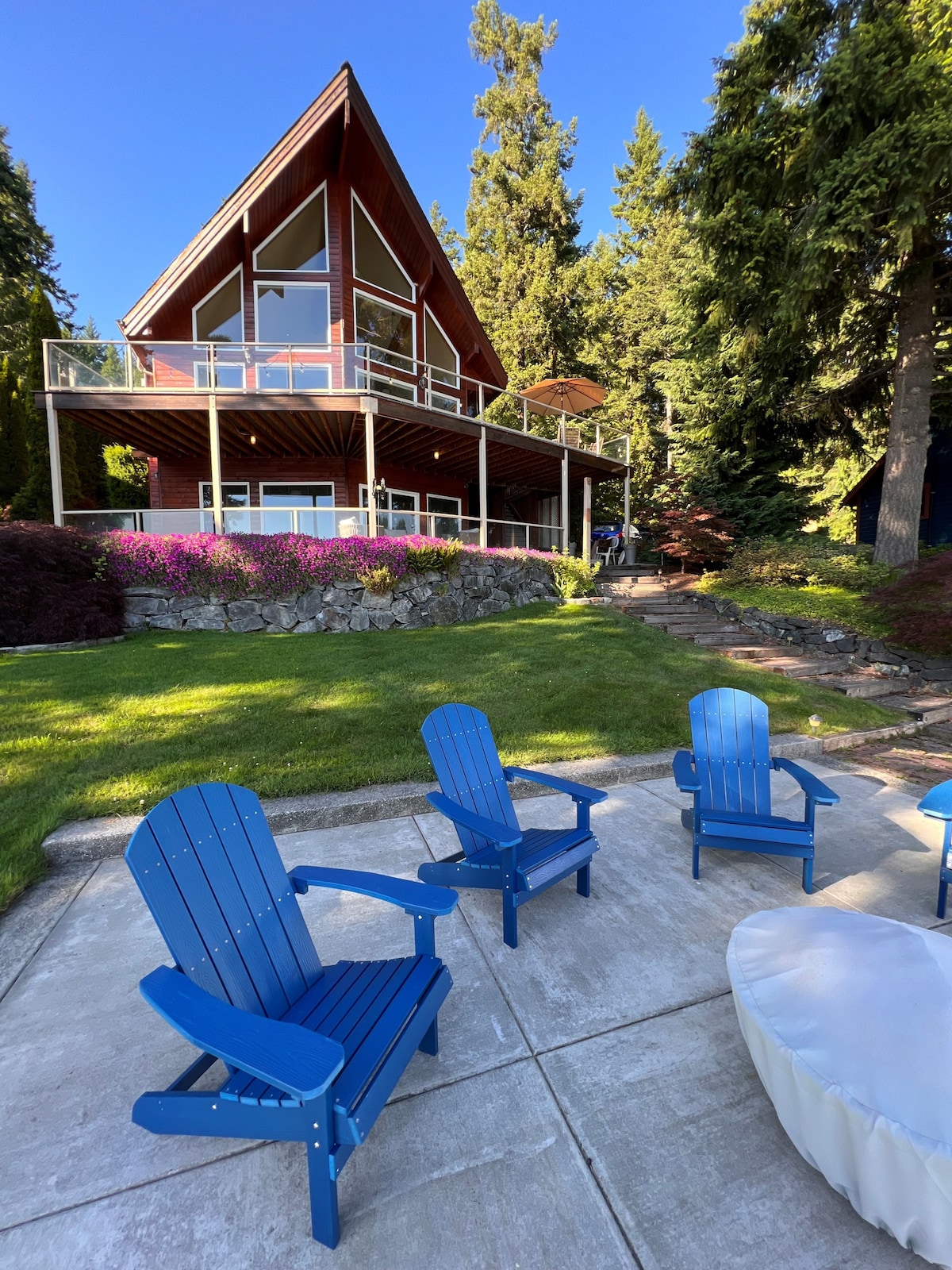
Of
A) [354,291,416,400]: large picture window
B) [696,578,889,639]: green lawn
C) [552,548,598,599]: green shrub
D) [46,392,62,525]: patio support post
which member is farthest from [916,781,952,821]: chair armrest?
[46,392,62,525]: patio support post

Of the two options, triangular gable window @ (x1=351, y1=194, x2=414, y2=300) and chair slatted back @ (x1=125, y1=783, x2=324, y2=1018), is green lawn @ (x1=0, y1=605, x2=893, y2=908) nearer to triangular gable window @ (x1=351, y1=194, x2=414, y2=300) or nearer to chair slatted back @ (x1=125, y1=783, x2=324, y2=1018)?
chair slatted back @ (x1=125, y1=783, x2=324, y2=1018)

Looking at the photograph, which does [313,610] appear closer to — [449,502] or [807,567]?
[449,502]

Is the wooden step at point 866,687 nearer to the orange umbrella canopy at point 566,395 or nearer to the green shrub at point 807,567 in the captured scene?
the green shrub at point 807,567

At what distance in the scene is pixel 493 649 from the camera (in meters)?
8.20

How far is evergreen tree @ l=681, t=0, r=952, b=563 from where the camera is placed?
330 inches

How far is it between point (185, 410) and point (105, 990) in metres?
11.5

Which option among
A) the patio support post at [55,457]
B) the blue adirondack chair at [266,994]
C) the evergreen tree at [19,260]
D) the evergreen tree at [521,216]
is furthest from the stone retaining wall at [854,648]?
the evergreen tree at [19,260]

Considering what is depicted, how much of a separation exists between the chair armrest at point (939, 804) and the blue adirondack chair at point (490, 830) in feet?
5.18

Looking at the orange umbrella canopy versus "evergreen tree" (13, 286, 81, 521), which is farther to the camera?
the orange umbrella canopy

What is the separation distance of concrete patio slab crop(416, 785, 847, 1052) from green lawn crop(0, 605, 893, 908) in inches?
52.0

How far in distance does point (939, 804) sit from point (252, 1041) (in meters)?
3.22

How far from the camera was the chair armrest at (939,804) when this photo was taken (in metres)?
2.77

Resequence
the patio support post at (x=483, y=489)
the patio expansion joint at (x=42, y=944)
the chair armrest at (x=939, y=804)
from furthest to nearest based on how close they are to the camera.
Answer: the patio support post at (x=483, y=489)
the chair armrest at (x=939, y=804)
the patio expansion joint at (x=42, y=944)

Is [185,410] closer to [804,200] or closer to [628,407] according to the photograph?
[804,200]
